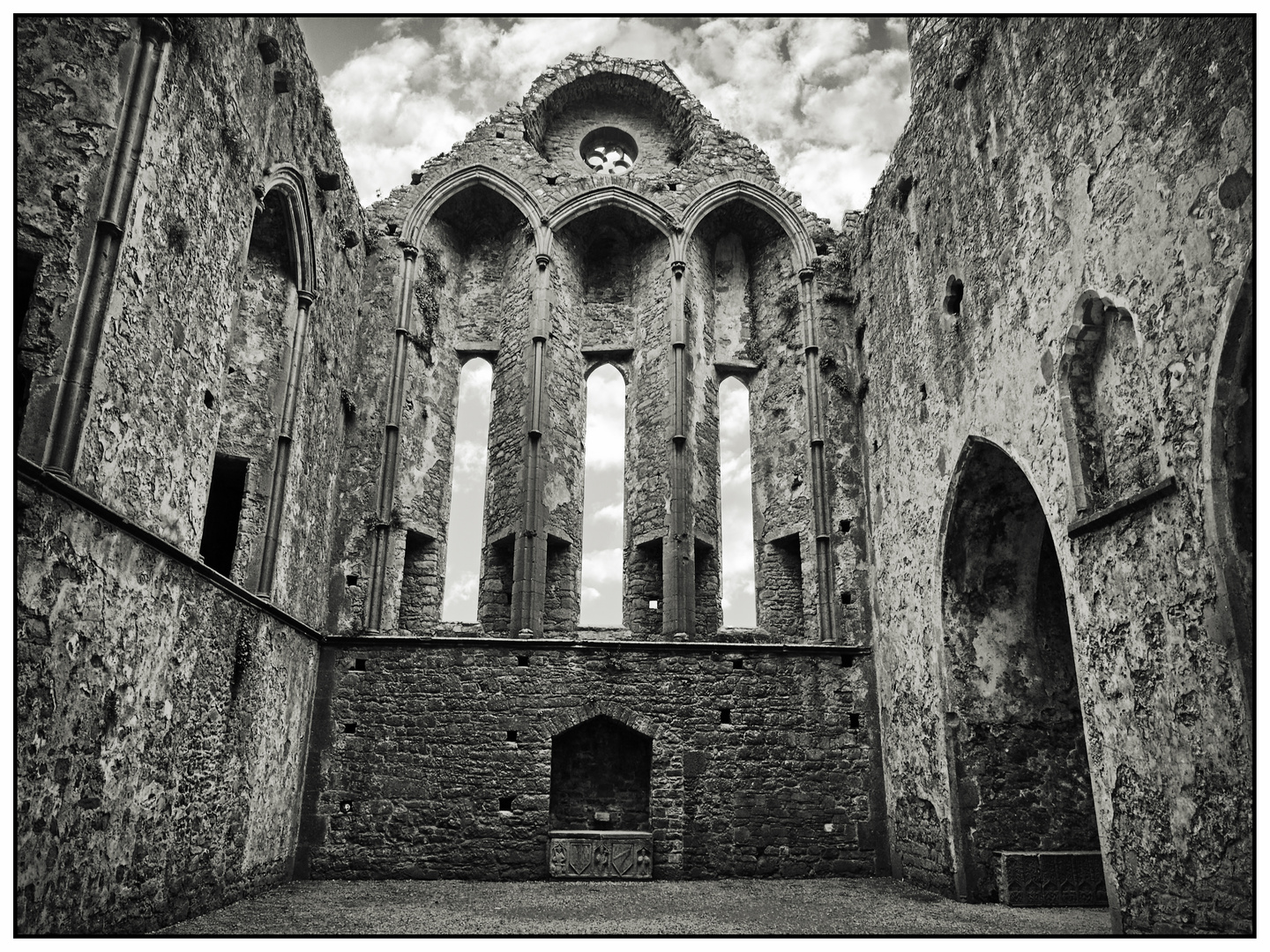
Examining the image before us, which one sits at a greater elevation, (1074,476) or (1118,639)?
(1074,476)

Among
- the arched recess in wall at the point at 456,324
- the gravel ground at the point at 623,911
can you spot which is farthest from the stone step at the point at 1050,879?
the arched recess in wall at the point at 456,324

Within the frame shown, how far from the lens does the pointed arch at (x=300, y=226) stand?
803cm

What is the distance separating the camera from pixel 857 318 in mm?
10648

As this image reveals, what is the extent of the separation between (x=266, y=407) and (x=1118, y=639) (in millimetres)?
6991

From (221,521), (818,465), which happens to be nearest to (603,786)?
(818,465)

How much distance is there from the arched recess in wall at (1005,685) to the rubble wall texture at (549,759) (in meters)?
1.69

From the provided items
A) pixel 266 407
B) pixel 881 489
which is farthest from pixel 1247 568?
pixel 266 407

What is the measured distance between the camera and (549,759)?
8.62m

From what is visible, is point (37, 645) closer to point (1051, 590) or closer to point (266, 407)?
point (266, 407)

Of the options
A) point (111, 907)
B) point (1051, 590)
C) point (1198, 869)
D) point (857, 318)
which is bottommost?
point (111, 907)

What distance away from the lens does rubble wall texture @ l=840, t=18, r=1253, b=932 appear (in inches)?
179

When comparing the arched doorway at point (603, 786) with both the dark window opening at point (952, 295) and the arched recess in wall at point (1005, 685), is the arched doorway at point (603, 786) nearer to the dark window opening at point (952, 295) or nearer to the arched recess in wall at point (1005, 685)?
the arched recess in wall at point (1005, 685)

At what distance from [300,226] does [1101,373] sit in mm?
7009

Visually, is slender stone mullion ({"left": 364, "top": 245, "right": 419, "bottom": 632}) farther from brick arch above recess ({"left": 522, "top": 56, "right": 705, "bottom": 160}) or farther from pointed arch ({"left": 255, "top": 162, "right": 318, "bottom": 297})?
brick arch above recess ({"left": 522, "top": 56, "right": 705, "bottom": 160})
